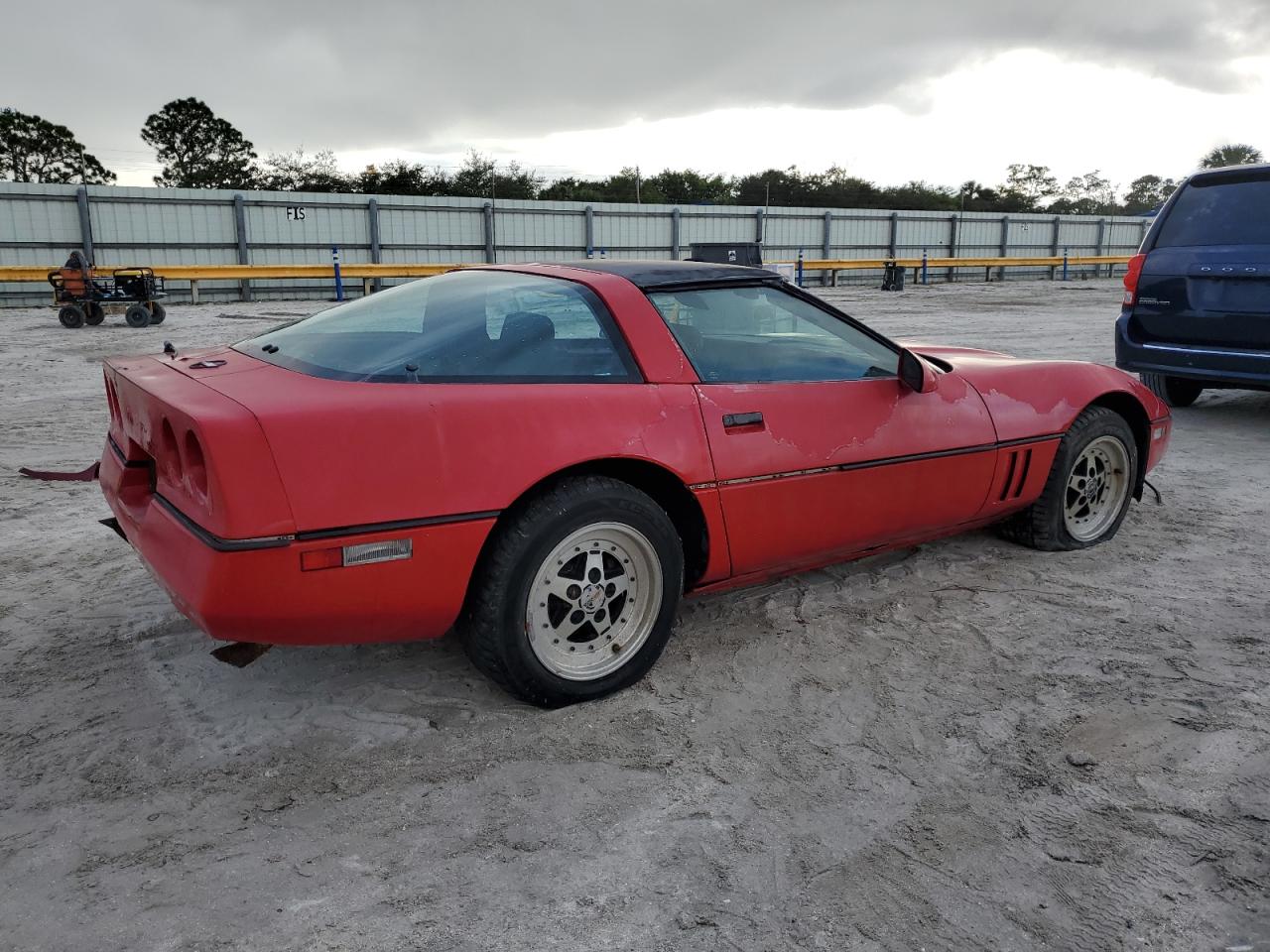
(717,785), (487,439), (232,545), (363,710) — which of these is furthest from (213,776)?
(717,785)

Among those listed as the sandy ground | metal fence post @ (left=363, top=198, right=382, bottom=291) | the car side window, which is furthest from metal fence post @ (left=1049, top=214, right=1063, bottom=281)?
the car side window

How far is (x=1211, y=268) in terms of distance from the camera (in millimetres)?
6246

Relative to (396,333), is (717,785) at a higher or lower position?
lower

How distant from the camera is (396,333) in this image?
2.93m

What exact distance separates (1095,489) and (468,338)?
3.01 metres

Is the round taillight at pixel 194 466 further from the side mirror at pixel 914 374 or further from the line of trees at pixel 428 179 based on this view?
the line of trees at pixel 428 179

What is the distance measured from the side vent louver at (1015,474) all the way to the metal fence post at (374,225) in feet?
71.2

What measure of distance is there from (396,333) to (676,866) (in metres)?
1.77

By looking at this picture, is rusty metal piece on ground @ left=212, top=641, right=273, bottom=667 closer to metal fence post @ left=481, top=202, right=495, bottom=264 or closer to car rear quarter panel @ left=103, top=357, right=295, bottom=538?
car rear quarter panel @ left=103, top=357, right=295, bottom=538

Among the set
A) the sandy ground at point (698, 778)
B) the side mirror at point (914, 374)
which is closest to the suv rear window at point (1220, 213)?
the sandy ground at point (698, 778)

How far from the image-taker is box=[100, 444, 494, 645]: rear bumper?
2.28m

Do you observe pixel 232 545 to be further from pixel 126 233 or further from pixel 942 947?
pixel 126 233

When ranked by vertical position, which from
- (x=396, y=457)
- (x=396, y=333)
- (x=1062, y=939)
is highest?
(x=396, y=333)

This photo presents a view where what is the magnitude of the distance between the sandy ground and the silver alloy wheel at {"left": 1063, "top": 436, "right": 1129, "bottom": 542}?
329mm
